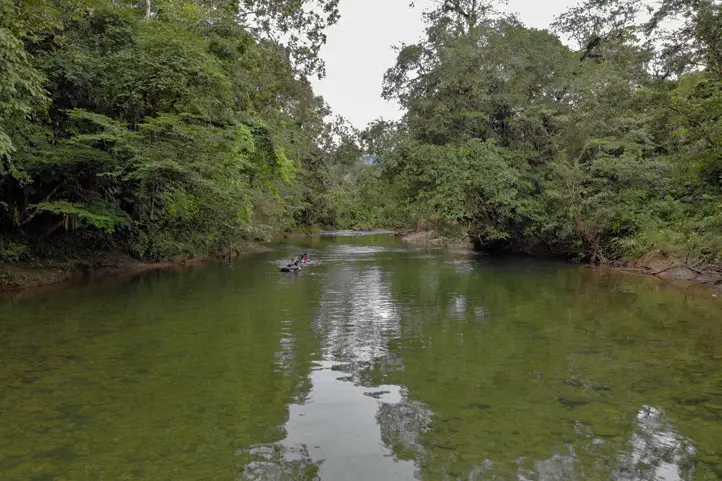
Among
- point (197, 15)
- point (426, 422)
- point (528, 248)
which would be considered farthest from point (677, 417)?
point (528, 248)

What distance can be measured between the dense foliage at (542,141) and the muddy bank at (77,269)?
13.6 meters

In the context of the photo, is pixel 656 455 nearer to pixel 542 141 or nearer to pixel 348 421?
pixel 348 421

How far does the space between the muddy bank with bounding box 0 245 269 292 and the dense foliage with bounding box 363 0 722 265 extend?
13.6 metres

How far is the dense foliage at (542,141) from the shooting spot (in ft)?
80.7

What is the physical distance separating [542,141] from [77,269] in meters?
25.1

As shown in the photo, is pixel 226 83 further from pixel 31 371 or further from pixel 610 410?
pixel 610 410

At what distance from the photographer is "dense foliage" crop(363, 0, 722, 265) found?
24609 mm

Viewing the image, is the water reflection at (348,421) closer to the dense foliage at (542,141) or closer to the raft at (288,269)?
the raft at (288,269)

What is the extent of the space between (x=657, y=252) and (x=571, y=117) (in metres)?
8.57

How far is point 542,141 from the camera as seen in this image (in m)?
31.3

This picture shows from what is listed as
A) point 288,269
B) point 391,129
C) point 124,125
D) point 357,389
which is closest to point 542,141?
point 391,129

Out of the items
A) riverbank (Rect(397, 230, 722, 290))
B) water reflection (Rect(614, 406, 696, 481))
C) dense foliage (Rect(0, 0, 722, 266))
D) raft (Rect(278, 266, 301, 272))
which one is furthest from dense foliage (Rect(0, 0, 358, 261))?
riverbank (Rect(397, 230, 722, 290))

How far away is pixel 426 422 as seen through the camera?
698 cm

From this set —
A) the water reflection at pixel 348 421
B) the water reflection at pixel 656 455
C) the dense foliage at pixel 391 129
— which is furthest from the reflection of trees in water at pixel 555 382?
the dense foliage at pixel 391 129
